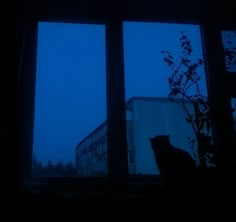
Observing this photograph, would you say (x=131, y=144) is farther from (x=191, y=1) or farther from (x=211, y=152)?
(x=191, y=1)

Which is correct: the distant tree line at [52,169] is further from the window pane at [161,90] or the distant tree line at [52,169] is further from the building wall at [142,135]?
the window pane at [161,90]

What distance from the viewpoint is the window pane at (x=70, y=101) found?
247cm

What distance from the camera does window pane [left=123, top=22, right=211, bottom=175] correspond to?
2525 millimetres

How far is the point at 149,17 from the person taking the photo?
2883 millimetres

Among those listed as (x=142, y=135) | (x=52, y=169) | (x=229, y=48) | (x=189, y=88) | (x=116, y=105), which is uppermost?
(x=229, y=48)

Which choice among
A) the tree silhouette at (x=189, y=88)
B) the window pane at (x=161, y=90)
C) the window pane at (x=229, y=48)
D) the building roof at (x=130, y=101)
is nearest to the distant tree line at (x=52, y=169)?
the building roof at (x=130, y=101)

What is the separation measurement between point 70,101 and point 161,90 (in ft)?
2.73

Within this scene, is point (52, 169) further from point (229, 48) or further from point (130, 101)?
point (229, 48)

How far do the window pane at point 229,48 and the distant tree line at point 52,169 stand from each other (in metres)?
1.71

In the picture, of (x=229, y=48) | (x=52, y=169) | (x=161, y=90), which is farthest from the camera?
(x=229, y=48)

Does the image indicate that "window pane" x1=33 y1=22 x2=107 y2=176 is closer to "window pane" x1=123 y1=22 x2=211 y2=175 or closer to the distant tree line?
the distant tree line

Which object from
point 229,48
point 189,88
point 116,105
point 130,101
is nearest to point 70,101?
point 116,105

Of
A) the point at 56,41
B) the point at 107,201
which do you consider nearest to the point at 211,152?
the point at 107,201

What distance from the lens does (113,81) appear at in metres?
2.61
